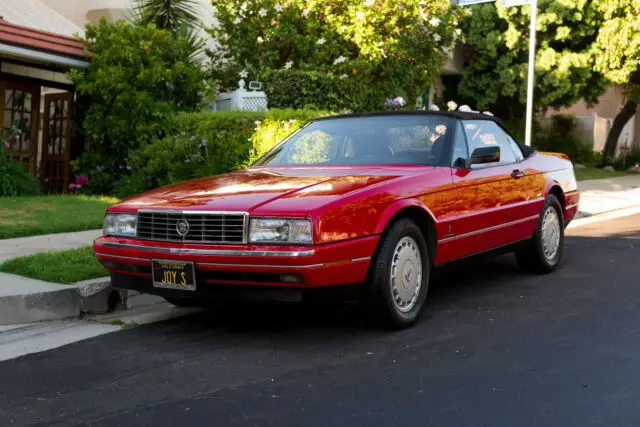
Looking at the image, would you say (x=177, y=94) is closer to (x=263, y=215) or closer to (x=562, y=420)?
(x=263, y=215)

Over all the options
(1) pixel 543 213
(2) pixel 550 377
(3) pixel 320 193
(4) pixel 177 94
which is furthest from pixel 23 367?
(4) pixel 177 94

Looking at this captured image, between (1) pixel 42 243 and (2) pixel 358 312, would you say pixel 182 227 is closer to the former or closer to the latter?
(2) pixel 358 312

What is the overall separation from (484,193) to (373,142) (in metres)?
0.96

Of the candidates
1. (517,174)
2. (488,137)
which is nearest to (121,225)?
(488,137)

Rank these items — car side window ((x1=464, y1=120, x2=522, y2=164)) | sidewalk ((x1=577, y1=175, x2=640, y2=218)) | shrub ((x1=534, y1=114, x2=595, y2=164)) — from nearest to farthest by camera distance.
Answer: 1. car side window ((x1=464, y1=120, x2=522, y2=164))
2. sidewalk ((x1=577, y1=175, x2=640, y2=218))
3. shrub ((x1=534, y1=114, x2=595, y2=164))

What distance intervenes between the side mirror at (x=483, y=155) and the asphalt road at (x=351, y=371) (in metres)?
1.09

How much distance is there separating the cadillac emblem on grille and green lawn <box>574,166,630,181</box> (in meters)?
17.0

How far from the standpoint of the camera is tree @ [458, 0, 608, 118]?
72.3 ft

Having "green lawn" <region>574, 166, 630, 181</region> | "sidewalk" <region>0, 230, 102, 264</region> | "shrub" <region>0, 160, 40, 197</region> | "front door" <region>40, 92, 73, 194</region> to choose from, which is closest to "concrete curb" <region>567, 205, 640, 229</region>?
"green lawn" <region>574, 166, 630, 181</region>

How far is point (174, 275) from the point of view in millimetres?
5250

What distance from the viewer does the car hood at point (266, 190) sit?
17.0 feet

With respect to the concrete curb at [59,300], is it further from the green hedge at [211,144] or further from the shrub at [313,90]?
the shrub at [313,90]

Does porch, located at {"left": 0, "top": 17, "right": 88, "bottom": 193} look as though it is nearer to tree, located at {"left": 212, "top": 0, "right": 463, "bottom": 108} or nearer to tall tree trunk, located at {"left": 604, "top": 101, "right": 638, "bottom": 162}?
tree, located at {"left": 212, "top": 0, "right": 463, "bottom": 108}

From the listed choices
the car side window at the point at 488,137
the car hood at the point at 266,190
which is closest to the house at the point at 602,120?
the car side window at the point at 488,137
